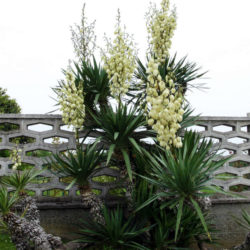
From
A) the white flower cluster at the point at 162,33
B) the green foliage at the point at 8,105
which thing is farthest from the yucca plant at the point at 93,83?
the green foliage at the point at 8,105

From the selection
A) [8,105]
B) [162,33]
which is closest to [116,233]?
[162,33]

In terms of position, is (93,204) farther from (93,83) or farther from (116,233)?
(93,83)

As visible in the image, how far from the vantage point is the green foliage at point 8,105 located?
810 centimetres

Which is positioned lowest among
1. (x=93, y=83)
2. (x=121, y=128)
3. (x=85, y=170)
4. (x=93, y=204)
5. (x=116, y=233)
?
(x=116, y=233)

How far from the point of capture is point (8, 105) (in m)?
8.21

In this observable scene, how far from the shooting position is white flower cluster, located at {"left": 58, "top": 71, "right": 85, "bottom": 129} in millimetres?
3162

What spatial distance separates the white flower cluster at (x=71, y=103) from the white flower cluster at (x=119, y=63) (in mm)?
376

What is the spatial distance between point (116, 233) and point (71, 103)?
140 centimetres

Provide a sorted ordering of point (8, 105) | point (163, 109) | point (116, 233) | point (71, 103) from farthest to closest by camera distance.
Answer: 1. point (8, 105)
2. point (71, 103)
3. point (116, 233)
4. point (163, 109)

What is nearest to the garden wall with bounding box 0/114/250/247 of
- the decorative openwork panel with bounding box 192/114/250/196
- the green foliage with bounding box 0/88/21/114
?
the decorative openwork panel with bounding box 192/114/250/196

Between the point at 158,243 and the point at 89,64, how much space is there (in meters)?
2.28

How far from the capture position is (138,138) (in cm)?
354

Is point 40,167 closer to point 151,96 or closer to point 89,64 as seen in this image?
point 89,64

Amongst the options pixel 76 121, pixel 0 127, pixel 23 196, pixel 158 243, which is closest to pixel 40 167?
pixel 23 196
